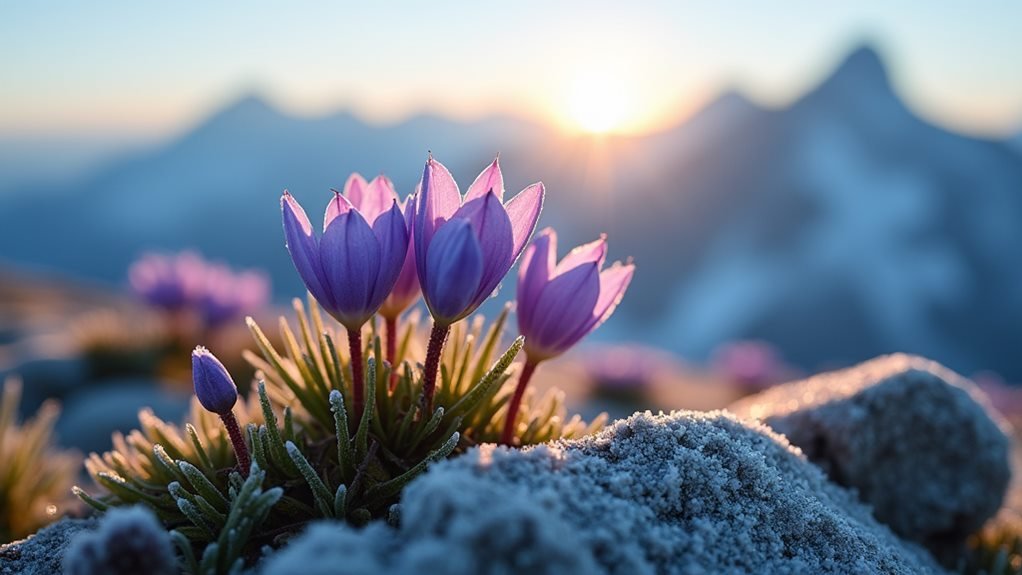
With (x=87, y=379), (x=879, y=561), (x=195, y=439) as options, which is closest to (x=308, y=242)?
(x=195, y=439)

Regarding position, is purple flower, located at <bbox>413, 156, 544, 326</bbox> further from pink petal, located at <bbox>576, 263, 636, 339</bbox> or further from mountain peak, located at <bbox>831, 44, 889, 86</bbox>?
mountain peak, located at <bbox>831, 44, 889, 86</bbox>

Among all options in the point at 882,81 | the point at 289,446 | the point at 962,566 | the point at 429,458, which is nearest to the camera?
the point at 289,446

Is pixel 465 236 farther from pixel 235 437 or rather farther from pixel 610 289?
pixel 235 437

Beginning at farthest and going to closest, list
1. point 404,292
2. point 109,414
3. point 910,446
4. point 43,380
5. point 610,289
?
1. point 43,380
2. point 109,414
3. point 910,446
4. point 404,292
5. point 610,289

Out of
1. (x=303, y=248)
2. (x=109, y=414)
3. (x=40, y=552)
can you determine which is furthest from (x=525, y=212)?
(x=109, y=414)

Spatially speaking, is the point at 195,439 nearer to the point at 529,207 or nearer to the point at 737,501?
the point at 529,207

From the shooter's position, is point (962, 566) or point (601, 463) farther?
point (962, 566)
